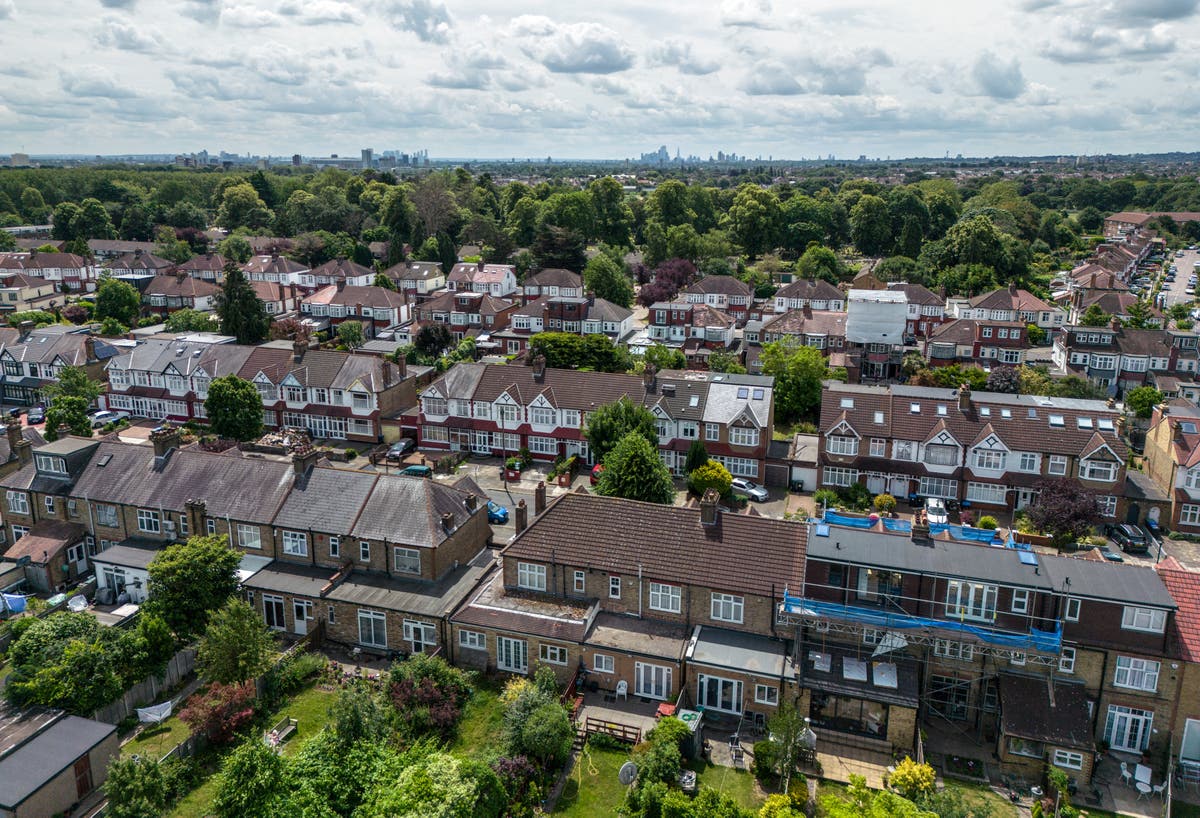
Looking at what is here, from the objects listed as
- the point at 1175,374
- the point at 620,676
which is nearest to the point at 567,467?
the point at 620,676

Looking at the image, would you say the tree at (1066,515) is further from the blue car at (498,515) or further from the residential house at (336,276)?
the residential house at (336,276)

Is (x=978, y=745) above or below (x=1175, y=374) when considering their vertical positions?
below

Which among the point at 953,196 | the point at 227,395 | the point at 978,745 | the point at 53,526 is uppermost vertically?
the point at 953,196

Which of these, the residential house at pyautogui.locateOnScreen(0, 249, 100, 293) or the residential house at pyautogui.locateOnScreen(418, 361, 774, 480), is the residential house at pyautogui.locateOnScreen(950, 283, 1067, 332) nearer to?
the residential house at pyautogui.locateOnScreen(418, 361, 774, 480)

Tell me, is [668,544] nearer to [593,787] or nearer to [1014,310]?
[593,787]

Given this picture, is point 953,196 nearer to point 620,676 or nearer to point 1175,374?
point 1175,374

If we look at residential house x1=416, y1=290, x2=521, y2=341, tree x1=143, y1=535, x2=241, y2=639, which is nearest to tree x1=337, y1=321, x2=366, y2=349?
residential house x1=416, y1=290, x2=521, y2=341

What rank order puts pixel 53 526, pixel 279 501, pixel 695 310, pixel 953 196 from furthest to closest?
pixel 953 196, pixel 695 310, pixel 53 526, pixel 279 501
